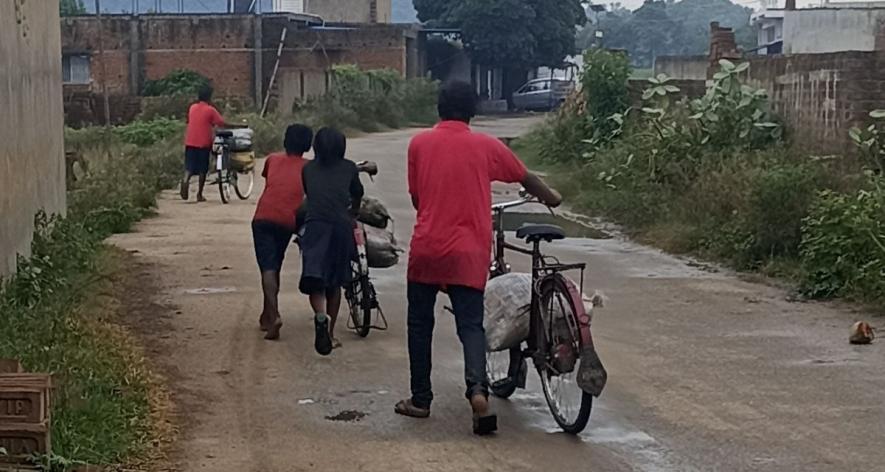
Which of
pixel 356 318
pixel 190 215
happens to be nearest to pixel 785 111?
pixel 190 215

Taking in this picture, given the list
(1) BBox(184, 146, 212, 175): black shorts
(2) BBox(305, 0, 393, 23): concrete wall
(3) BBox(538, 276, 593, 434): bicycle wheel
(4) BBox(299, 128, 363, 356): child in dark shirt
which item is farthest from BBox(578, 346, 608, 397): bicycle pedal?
(2) BBox(305, 0, 393, 23): concrete wall

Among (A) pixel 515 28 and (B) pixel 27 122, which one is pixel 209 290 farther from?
(A) pixel 515 28

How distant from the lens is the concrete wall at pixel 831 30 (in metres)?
32.0

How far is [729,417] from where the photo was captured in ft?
26.1

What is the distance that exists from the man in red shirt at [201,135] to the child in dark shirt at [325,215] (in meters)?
11.0

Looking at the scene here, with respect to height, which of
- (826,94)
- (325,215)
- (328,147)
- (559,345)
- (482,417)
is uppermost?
Result: (826,94)

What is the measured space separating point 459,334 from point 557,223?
12336 mm

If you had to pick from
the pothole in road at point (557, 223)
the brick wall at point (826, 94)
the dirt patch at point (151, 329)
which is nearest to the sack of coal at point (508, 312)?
the dirt patch at point (151, 329)

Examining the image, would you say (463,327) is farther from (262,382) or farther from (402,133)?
(402,133)

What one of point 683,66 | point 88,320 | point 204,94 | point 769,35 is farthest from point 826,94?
point 769,35

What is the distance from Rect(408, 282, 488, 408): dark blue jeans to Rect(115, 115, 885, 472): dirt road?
0.25 metres

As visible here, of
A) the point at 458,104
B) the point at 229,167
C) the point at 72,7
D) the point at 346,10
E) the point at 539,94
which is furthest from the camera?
the point at 346,10

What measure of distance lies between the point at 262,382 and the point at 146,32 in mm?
47061

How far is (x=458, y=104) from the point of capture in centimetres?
759
